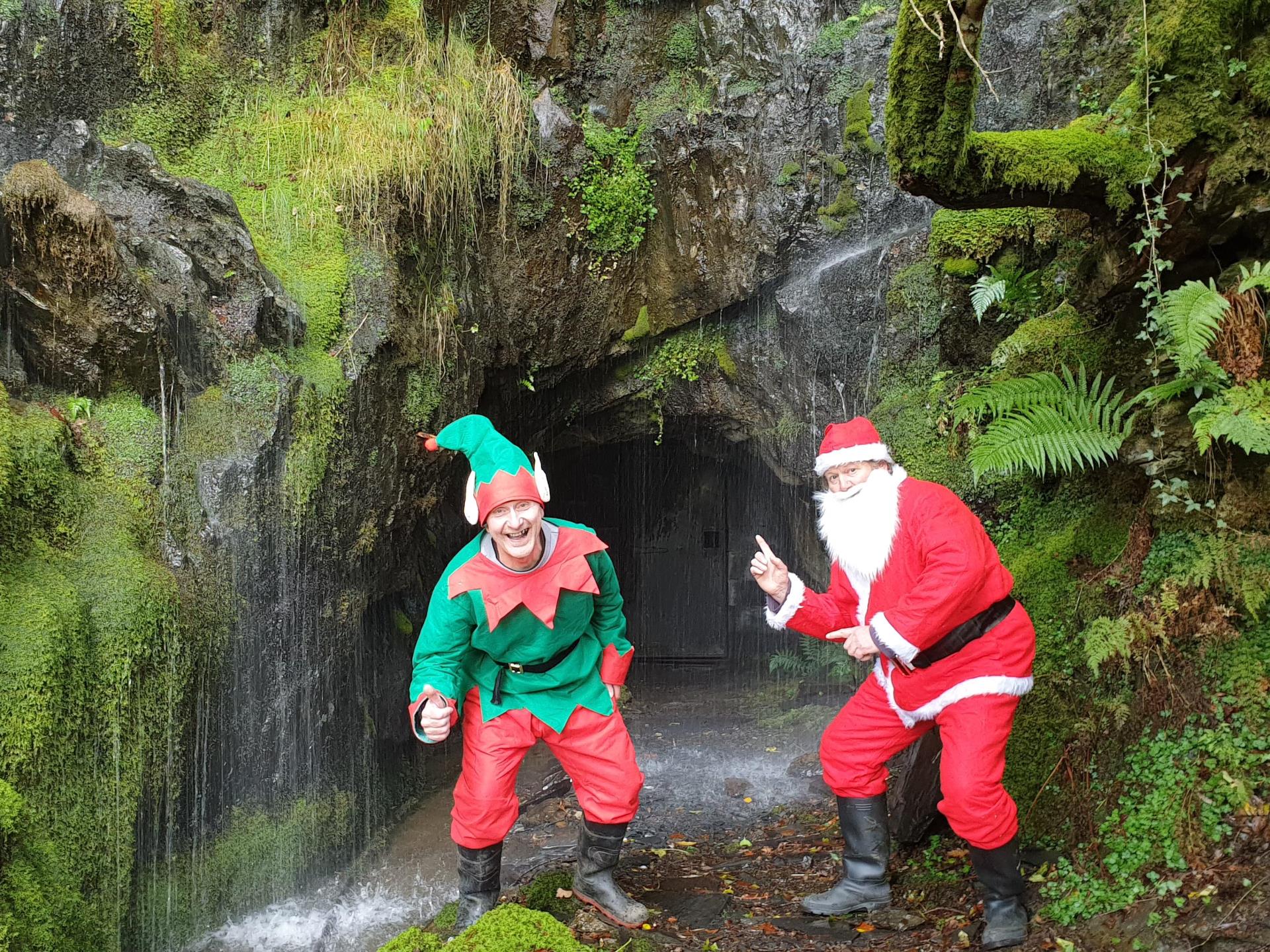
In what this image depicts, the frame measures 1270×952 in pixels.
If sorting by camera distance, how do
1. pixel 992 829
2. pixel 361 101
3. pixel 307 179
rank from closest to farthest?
1. pixel 992 829
2. pixel 307 179
3. pixel 361 101

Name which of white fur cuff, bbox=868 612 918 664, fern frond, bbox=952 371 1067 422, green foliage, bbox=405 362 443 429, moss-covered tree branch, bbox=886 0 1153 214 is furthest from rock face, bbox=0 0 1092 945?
moss-covered tree branch, bbox=886 0 1153 214

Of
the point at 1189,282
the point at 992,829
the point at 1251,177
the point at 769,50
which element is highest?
the point at 769,50

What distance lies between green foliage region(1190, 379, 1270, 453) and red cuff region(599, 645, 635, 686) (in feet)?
8.76

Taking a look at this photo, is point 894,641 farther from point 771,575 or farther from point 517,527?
point 517,527

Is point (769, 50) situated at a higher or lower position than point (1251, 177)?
higher

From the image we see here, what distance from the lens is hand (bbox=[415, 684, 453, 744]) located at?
3936 mm

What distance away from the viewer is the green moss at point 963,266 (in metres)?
6.21

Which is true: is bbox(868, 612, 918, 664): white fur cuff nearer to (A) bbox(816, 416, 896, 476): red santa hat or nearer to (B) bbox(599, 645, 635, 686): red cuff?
(A) bbox(816, 416, 896, 476): red santa hat

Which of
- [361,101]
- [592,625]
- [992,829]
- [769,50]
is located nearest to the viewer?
[992,829]

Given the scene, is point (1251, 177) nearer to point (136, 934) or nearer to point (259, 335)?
point (259, 335)

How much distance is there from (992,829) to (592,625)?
6.48ft

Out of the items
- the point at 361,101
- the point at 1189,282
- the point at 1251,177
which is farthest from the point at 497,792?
the point at 361,101

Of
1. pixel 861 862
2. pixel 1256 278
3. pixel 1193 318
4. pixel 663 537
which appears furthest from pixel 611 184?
pixel 663 537

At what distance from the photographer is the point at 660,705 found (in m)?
10.6
